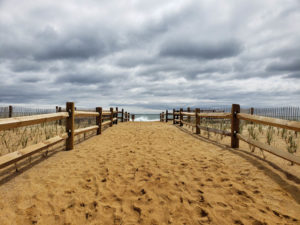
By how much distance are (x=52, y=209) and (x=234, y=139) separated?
5.06 metres

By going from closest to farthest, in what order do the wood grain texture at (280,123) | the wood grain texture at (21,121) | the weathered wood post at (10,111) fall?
the wood grain texture at (21,121) < the wood grain texture at (280,123) < the weathered wood post at (10,111)

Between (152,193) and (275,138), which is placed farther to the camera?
(275,138)

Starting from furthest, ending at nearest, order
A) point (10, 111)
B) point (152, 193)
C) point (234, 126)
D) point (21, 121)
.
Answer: point (10, 111)
point (234, 126)
point (21, 121)
point (152, 193)

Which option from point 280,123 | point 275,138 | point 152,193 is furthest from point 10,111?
point 275,138

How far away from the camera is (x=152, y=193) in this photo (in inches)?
112

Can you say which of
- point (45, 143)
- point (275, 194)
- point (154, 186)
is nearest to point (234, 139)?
point (275, 194)

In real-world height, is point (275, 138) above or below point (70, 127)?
below

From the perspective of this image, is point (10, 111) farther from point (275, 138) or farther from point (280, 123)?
point (275, 138)

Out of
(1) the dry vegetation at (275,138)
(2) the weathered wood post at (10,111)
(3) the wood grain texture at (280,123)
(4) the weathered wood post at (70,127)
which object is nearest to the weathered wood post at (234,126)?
(1) the dry vegetation at (275,138)

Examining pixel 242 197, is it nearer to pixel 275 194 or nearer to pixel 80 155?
pixel 275 194

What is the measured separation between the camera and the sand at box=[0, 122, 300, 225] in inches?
91.0

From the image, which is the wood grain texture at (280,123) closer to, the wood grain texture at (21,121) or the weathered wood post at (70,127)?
the wood grain texture at (21,121)

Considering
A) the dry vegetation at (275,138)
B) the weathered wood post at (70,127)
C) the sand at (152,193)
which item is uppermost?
the weathered wood post at (70,127)

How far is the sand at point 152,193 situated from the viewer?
231 cm
